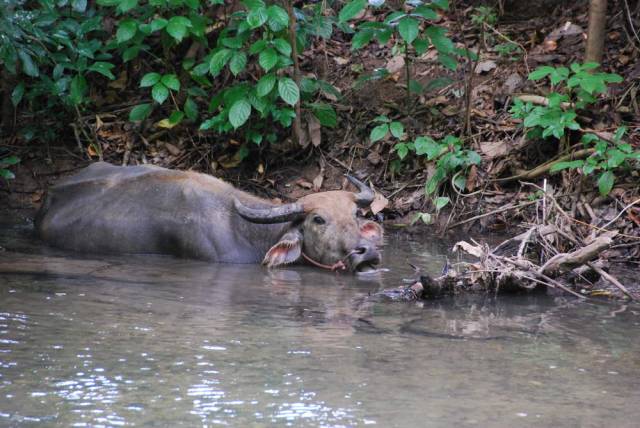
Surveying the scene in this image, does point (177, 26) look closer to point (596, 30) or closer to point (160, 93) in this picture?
point (160, 93)

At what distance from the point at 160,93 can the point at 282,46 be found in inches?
54.3

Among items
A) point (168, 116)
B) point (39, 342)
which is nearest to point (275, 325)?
point (39, 342)

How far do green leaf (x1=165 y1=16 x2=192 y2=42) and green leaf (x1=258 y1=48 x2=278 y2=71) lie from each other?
83cm

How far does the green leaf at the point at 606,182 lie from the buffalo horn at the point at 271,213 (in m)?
2.39

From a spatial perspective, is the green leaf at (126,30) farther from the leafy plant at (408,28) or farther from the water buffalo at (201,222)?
the leafy plant at (408,28)

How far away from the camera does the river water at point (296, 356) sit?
351cm

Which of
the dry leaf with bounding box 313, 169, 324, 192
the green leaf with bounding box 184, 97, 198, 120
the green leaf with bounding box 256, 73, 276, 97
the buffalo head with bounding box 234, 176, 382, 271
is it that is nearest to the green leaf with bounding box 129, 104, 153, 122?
the green leaf with bounding box 184, 97, 198, 120

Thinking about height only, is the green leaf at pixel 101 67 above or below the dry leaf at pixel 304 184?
above

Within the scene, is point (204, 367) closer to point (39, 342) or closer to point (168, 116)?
point (39, 342)

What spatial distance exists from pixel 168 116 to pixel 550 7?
4.46 m

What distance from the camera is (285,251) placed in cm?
723

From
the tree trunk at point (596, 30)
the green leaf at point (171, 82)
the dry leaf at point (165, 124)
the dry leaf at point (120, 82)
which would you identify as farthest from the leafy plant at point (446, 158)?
the dry leaf at point (120, 82)

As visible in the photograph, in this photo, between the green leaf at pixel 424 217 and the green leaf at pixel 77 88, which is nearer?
the green leaf at pixel 424 217

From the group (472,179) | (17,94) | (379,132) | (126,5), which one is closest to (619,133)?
(472,179)
